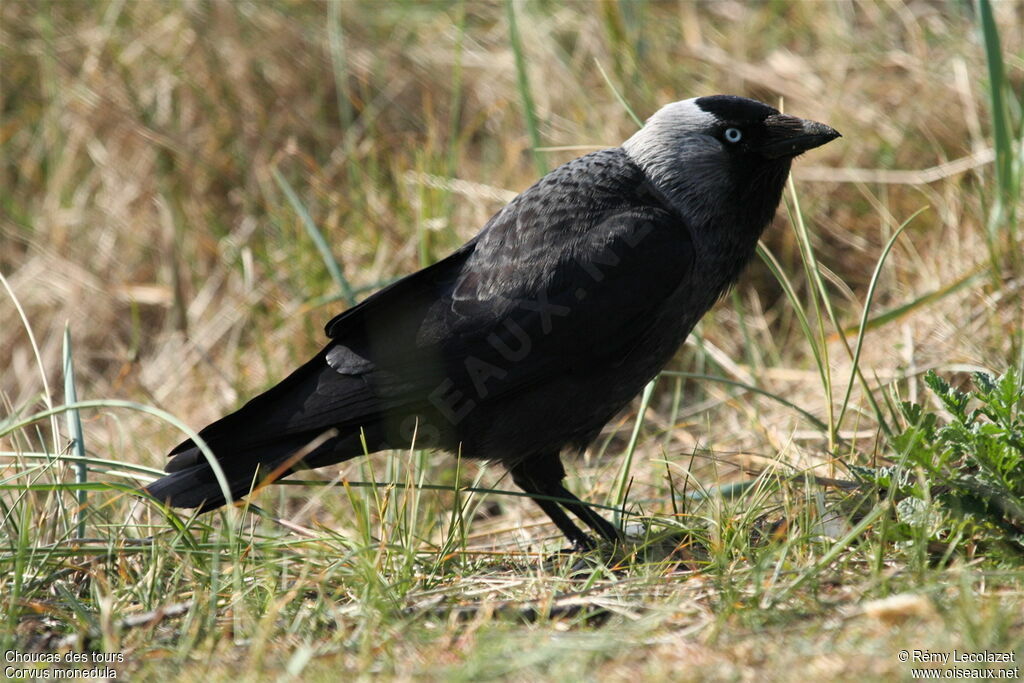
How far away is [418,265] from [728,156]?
6.39 ft

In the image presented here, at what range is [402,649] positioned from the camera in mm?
2434

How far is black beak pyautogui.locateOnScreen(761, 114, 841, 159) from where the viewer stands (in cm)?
365

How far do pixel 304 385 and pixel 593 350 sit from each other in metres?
0.96

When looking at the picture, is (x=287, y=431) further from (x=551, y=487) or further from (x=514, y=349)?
(x=551, y=487)

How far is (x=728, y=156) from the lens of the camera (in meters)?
3.78

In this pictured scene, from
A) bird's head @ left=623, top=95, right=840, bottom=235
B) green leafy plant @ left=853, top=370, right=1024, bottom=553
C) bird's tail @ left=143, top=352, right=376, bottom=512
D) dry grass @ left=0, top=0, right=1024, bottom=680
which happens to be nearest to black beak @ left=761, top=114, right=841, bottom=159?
bird's head @ left=623, top=95, right=840, bottom=235

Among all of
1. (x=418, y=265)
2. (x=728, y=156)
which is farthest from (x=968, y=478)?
(x=418, y=265)

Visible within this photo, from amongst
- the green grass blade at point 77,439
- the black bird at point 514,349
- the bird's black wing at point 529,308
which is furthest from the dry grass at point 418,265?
the bird's black wing at point 529,308

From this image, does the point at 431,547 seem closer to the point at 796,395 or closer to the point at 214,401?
the point at 796,395

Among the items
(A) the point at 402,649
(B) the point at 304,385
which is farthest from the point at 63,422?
(A) the point at 402,649

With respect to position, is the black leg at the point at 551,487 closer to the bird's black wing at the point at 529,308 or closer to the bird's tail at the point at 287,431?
the bird's black wing at the point at 529,308

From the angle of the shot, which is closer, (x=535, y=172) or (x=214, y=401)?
(x=214, y=401)

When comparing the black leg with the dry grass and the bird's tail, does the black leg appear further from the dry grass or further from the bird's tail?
the bird's tail

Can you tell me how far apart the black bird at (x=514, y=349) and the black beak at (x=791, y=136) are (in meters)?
0.01
